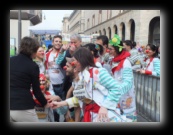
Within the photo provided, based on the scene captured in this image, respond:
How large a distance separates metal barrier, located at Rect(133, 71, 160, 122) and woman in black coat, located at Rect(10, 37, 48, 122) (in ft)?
9.49

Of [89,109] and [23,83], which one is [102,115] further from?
[23,83]

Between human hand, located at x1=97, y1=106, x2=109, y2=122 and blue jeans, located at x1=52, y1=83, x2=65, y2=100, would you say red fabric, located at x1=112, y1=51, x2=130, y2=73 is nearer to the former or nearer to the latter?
human hand, located at x1=97, y1=106, x2=109, y2=122

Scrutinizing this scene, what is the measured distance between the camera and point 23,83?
2955 mm

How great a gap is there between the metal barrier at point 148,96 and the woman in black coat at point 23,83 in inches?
114

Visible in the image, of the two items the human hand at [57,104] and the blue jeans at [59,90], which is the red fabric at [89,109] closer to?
the human hand at [57,104]

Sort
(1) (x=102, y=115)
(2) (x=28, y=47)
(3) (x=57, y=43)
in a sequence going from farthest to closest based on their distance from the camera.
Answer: (3) (x=57, y=43) → (2) (x=28, y=47) → (1) (x=102, y=115)

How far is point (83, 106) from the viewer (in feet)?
10.2

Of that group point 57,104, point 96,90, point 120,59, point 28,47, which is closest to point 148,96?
point 120,59

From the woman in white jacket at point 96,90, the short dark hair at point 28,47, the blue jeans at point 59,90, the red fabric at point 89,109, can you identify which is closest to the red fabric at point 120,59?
the woman in white jacket at point 96,90

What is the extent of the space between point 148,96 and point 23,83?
3.43 m

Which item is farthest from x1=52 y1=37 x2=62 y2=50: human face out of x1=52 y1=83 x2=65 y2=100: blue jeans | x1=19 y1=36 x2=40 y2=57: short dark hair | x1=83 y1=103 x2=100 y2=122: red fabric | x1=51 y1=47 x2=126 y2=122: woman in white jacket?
x1=83 y1=103 x2=100 y2=122: red fabric

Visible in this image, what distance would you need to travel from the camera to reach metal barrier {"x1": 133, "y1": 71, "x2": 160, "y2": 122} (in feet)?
17.4
